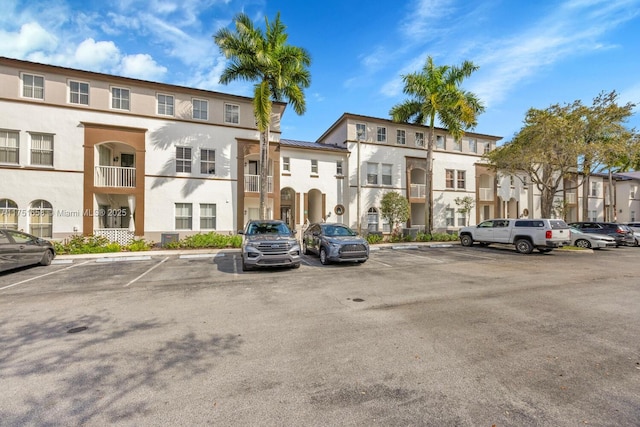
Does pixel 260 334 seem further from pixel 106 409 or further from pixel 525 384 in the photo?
pixel 525 384

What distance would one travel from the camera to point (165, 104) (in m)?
18.1

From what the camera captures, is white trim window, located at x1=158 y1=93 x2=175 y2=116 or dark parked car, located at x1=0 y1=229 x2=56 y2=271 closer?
dark parked car, located at x1=0 y1=229 x2=56 y2=271

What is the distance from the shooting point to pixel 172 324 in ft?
16.9

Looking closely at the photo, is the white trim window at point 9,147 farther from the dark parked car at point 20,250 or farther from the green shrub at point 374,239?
the green shrub at point 374,239

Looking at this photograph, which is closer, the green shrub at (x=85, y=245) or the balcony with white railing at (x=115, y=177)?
the green shrub at (x=85, y=245)

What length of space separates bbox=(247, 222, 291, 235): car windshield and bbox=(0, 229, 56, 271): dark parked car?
7.78 meters

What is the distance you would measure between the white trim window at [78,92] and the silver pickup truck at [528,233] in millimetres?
25570

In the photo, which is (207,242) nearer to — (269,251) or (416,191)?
(269,251)

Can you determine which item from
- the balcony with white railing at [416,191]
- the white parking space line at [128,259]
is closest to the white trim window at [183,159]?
the white parking space line at [128,259]

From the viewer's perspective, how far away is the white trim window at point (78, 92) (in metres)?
16.3

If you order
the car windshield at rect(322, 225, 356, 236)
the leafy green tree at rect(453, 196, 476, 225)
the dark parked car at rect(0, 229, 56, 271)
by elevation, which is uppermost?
the leafy green tree at rect(453, 196, 476, 225)

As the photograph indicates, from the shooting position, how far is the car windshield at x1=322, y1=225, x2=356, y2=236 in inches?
486

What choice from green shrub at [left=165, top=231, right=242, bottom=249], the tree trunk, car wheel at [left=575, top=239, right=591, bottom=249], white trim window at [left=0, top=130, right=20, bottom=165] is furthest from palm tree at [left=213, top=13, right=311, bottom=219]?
car wheel at [left=575, top=239, right=591, bottom=249]

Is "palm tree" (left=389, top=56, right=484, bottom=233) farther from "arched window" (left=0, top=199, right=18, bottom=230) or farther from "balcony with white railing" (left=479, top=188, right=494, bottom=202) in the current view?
"arched window" (left=0, top=199, right=18, bottom=230)
